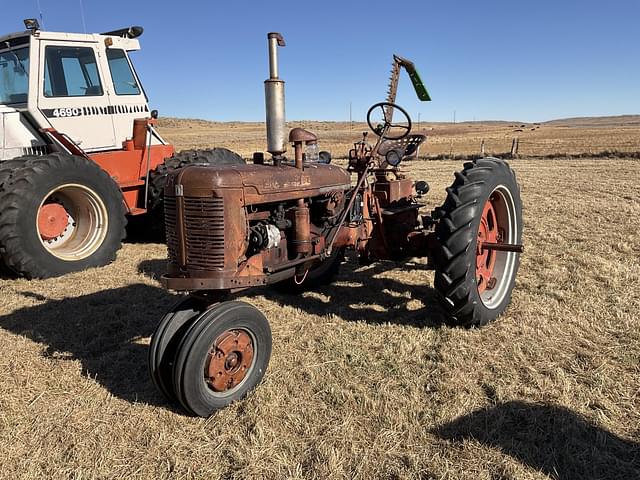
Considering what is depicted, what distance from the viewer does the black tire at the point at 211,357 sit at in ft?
9.18

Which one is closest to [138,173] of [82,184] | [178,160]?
[178,160]

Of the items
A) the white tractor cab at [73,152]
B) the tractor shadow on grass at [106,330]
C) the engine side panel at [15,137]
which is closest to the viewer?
the tractor shadow on grass at [106,330]

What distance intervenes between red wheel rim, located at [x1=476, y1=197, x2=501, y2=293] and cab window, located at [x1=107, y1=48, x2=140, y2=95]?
545 centimetres

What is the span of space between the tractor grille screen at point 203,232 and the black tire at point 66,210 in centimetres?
315

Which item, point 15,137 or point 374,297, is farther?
point 15,137

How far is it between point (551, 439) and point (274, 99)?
2.66 m

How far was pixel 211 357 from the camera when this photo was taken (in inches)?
115

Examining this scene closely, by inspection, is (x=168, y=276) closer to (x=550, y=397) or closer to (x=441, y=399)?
(x=441, y=399)

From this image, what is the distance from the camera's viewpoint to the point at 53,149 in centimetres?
643

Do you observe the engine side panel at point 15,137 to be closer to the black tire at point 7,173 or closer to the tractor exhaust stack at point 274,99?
the black tire at point 7,173

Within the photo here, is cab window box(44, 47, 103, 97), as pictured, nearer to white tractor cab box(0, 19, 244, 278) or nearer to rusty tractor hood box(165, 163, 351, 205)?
white tractor cab box(0, 19, 244, 278)

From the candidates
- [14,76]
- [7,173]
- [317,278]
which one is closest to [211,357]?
[317,278]

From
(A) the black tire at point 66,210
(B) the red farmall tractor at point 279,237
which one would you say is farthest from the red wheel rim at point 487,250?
(A) the black tire at point 66,210

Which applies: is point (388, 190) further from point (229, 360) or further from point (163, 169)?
point (163, 169)
